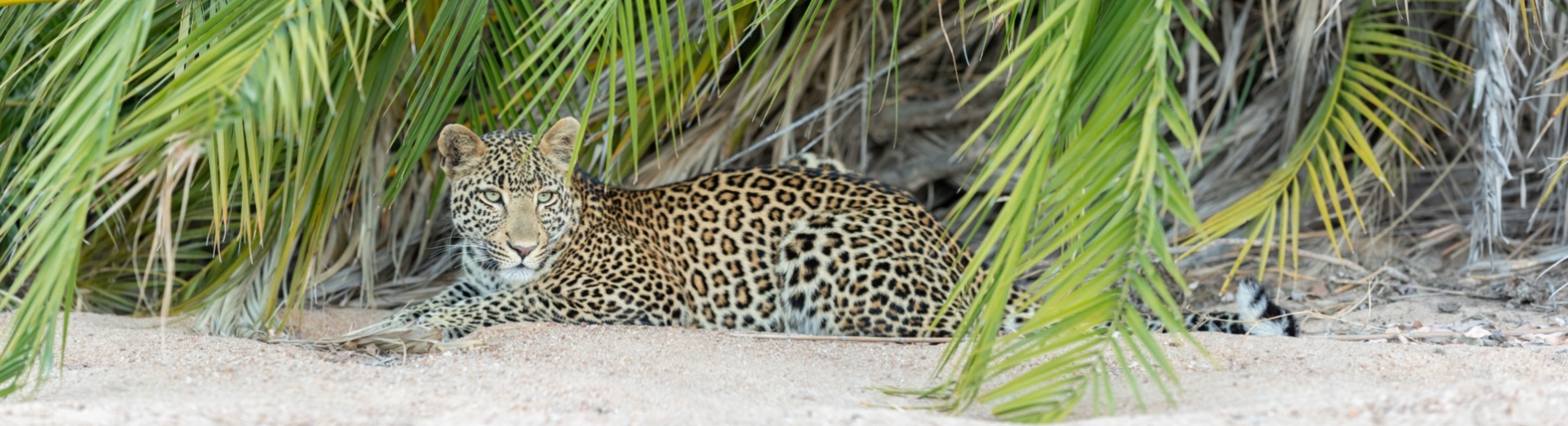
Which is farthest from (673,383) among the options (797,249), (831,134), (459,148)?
(831,134)

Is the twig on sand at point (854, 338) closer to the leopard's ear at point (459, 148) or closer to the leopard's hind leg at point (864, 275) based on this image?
the leopard's hind leg at point (864, 275)

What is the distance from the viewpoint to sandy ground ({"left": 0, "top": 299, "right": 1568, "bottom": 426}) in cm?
285

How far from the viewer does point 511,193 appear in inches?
186

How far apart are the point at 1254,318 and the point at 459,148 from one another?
2.75m

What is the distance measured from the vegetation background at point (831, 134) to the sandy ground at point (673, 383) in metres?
0.20

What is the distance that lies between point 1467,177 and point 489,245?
4.48 meters

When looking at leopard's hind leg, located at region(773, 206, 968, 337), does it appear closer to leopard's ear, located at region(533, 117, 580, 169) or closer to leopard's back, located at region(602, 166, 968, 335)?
leopard's back, located at region(602, 166, 968, 335)

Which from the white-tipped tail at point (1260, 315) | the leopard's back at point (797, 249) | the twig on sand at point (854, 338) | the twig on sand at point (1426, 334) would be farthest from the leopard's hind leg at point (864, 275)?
the twig on sand at point (1426, 334)

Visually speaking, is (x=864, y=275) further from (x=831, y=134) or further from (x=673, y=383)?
(x=831, y=134)

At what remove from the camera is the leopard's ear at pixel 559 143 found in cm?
474

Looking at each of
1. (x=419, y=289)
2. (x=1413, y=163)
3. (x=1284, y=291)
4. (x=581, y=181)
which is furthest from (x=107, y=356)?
(x=1413, y=163)

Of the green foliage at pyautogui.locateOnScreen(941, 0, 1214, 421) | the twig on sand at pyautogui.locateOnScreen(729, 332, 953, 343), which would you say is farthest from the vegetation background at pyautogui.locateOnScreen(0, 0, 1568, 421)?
the twig on sand at pyautogui.locateOnScreen(729, 332, 953, 343)

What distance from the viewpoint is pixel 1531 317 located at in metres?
4.91

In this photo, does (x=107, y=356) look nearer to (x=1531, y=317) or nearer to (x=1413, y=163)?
(x=1531, y=317)
